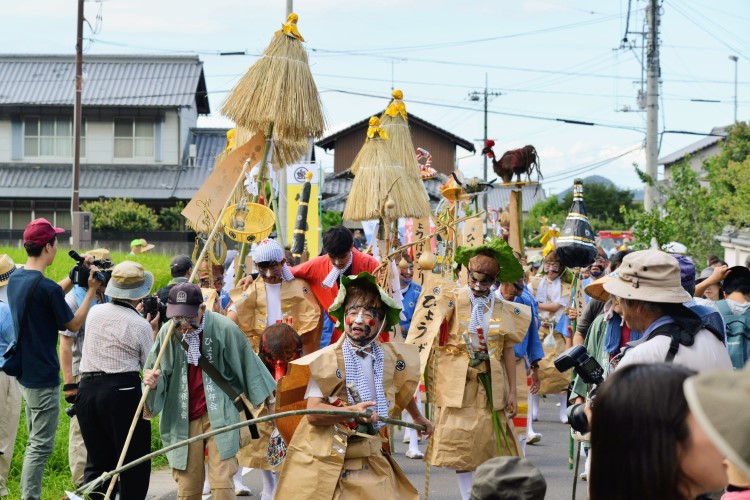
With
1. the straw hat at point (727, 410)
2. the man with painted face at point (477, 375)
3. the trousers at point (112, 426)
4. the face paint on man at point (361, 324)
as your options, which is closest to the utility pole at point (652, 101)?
the man with painted face at point (477, 375)

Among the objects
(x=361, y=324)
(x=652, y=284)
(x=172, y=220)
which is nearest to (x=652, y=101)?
(x=172, y=220)

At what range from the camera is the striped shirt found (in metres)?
6.79

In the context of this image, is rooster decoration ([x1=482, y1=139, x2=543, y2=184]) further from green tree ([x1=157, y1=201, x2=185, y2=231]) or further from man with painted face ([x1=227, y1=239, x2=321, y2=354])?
green tree ([x1=157, y1=201, x2=185, y2=231])

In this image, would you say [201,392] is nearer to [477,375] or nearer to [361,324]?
[361,324]

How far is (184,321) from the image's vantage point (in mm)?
6410

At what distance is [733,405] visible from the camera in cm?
192

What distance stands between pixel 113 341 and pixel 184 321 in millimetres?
678

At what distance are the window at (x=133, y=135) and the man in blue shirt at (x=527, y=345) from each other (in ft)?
88.5

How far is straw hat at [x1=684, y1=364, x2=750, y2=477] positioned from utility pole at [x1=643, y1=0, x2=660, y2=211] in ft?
69.3

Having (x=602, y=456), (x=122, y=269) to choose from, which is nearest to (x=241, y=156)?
(x=122, y=269)

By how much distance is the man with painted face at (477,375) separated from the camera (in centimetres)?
789

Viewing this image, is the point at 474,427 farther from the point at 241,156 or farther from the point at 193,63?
the point at 193,63

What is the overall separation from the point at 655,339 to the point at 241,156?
4.46 m

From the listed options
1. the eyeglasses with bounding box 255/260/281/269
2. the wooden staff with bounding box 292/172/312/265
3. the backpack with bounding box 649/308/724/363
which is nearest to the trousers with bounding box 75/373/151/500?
the eyeglasses with bounding box 255/260/281/269
